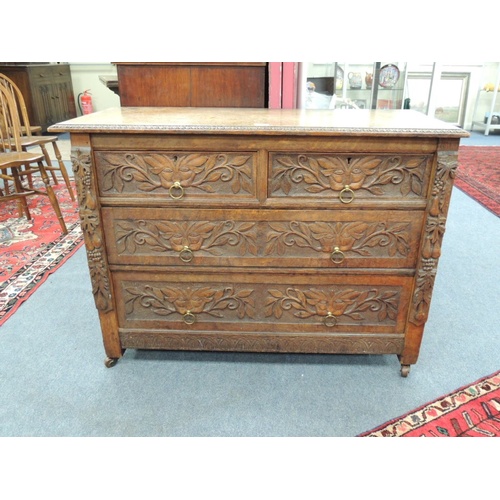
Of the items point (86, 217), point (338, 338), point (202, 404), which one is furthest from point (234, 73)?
point (202, 404)

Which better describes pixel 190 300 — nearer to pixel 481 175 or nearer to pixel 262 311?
pixel 262 311

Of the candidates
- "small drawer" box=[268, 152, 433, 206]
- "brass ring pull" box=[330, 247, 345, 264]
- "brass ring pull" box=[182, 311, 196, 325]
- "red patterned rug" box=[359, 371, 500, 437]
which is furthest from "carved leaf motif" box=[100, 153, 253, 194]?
"red patterned rug" box=[359, 371, 500, 437]

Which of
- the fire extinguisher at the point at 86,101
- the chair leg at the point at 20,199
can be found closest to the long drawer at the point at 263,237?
the chair leg at the point at 20,199

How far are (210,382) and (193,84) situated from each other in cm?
129

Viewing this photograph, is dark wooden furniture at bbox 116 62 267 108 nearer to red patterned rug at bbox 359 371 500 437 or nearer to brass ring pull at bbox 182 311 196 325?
brass ring pull at bbox 182 311 196 325

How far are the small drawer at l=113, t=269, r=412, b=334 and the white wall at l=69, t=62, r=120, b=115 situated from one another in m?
5.63

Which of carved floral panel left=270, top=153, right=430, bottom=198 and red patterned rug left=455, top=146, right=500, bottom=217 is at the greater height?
carved floral panel left=270, top=153, right=430, bottom=198

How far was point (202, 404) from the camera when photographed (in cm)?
146

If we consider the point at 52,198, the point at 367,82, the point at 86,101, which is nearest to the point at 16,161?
the point at 52,198

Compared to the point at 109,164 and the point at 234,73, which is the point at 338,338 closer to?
the point at 109,164

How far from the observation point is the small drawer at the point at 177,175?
51.7 inches

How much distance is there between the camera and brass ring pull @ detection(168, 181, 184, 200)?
1.34 m

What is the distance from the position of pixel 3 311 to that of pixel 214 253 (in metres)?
1.21

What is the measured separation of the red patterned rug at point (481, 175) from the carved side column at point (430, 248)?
2145 mm
